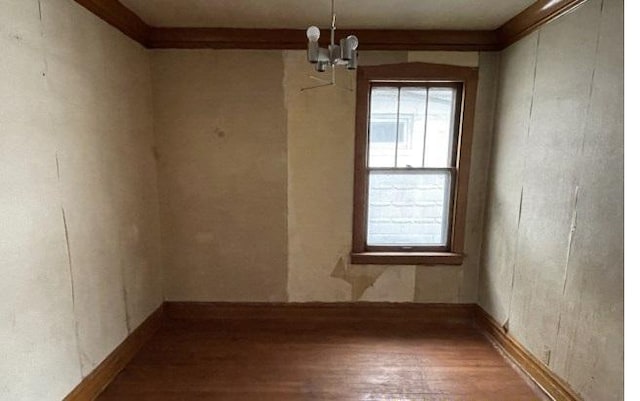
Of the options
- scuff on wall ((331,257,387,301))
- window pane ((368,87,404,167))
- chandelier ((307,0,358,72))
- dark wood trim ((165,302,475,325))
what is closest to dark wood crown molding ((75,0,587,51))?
window pane ((368,87,404,167))

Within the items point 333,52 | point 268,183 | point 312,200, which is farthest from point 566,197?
point 268,183

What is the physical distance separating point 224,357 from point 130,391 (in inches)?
25.1

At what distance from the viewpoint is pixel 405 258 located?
3.16 meters

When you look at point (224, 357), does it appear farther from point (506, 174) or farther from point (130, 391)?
point (506, 174)

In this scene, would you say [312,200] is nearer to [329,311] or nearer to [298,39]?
[329,311]

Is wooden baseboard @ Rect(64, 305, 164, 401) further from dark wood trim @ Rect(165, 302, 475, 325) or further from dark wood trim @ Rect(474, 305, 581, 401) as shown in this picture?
dark wood trim @ Rect(474, 305, 581, 401)

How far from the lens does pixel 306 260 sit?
3.18 meters

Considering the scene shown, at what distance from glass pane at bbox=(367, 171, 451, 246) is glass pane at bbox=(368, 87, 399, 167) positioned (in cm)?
13

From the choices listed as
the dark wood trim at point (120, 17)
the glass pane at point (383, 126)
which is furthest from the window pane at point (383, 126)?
the dark wood trim at point (120, 17)

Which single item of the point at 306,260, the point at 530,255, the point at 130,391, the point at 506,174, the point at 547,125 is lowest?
the point at 130,391

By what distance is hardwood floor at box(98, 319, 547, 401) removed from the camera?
2258 millimetres

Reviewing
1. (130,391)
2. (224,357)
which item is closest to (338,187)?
(224,357)

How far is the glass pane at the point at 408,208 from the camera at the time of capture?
315 centimetres

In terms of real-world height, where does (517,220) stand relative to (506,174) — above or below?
below
